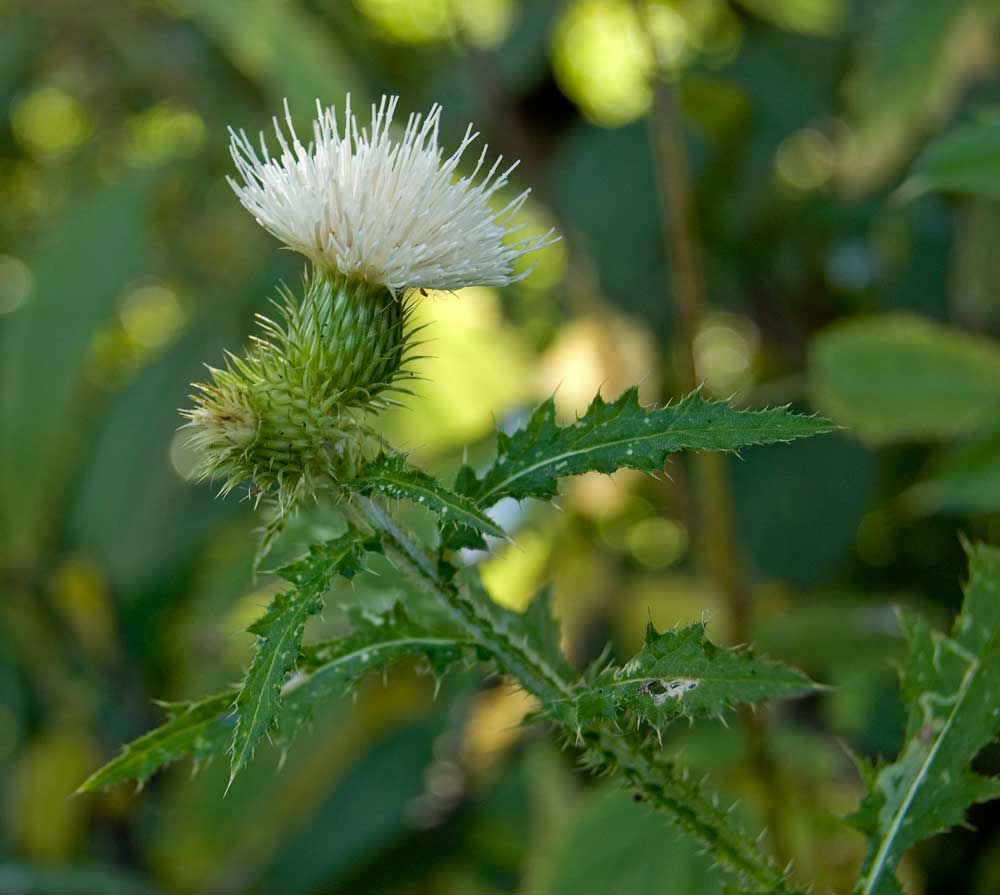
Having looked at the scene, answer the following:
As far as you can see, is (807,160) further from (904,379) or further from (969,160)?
(969,160)

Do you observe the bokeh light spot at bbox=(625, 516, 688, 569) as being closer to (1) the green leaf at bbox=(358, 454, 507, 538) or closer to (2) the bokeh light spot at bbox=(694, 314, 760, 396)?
(2) the bokeh light spot at bbox=(694, 314, 760, 396)

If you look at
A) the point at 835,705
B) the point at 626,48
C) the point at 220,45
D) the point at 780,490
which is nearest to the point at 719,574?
the point at 835,705

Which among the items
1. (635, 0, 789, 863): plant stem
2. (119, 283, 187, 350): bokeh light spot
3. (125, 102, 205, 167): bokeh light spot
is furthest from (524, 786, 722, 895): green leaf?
→ (119, 283, 187, 350): bokeh light spot

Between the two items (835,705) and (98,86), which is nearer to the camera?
(835,705)

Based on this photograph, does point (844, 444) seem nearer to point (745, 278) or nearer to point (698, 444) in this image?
point (745, 278)

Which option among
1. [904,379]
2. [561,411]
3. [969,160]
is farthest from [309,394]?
[561,411]

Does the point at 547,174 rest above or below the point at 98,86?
below
